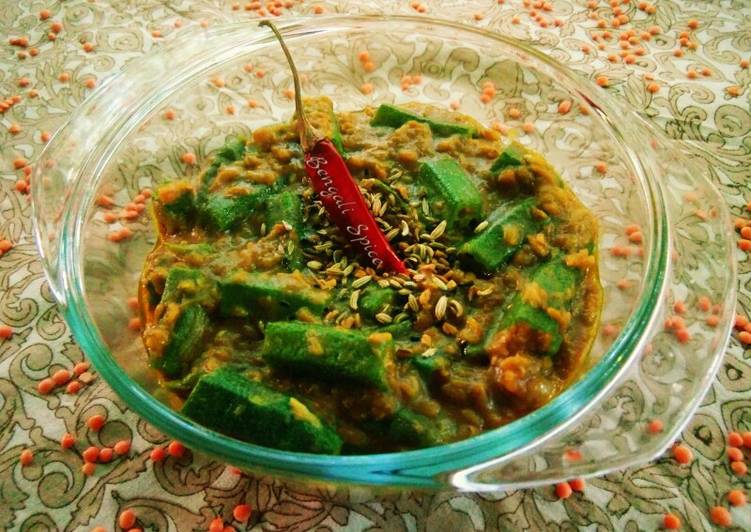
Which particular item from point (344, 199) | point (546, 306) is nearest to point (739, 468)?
point (546, 306)

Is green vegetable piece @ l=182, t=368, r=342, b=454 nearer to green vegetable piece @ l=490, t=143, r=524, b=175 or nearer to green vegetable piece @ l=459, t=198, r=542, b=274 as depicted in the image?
green vegetable piece @ l=459, t=198, r=542, b=274

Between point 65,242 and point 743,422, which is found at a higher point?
point 65,242

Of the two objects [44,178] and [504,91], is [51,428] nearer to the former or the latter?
[44,178]

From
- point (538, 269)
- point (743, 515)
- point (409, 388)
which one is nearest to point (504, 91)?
point (538, 269)

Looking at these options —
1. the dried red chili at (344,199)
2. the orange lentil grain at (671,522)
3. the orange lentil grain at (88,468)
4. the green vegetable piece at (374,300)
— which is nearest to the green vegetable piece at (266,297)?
the green vegetable piece at (374,300)

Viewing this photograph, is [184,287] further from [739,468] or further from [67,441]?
[739,468]

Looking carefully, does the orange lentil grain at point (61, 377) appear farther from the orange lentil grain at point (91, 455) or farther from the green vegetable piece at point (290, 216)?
the green vegetable piece at point (290, 216)
